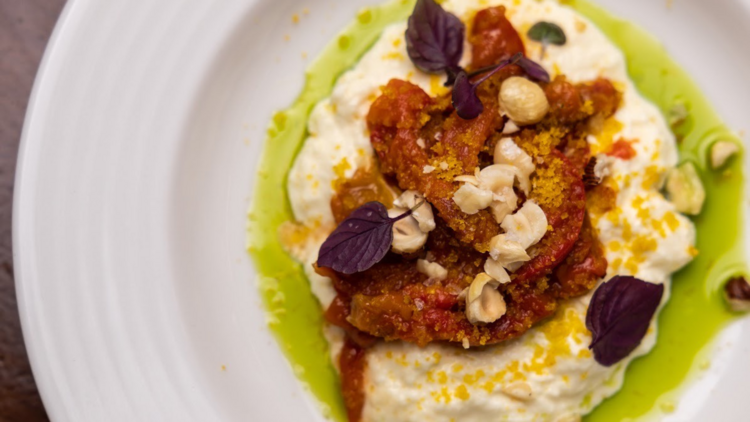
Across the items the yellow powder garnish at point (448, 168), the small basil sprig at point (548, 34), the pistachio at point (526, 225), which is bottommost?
the pistachio at point (526, 225)

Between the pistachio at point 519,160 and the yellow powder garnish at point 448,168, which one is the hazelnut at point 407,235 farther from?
the pistachio at point 519,160

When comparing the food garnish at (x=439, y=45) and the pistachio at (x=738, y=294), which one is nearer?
the food garnish at (x=439, y=45)

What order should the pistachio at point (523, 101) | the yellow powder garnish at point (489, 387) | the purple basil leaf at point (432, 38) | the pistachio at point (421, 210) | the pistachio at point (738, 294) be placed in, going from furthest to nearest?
the pistachio at point (738, 294), the purple basil leaf at point (432, 38), the yellow powder garnish at point (489, 387), the pistachio at point (523, 101), the pistachio at point (421, 210)

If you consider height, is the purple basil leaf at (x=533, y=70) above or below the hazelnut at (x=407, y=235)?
above

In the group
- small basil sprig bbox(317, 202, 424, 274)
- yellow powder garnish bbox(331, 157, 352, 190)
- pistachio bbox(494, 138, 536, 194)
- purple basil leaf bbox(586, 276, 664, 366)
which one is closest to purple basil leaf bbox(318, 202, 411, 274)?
small basil sprig bbox(317, 202, 424, 274)

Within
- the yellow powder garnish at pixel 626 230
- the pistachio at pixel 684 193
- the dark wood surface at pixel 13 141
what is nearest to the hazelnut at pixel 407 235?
the yellow powder garnish at pixel 626 230

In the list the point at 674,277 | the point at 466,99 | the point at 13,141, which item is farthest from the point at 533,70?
the point at 13,141

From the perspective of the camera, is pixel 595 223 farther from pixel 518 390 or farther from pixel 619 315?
pixel 518 390
